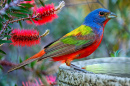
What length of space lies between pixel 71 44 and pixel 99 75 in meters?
0.49

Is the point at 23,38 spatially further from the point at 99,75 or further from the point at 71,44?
the point at 99,75

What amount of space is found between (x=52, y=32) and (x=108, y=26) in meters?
0.70

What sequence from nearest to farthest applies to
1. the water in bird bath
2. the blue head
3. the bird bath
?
the bird bath < the water in bird bath < the blue head

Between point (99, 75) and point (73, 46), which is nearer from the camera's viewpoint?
point (99, 75)

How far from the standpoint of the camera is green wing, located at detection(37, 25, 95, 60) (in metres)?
1.27

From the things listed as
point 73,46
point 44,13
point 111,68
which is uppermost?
point 44,13

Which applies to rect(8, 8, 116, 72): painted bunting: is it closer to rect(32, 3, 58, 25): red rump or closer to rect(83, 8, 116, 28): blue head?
rect(83, 8, 116, 28): blue head

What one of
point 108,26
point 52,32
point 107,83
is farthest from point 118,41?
point 107,83

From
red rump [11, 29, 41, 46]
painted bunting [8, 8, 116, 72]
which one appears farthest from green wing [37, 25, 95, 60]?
red rump [11, 29, 41, 46]

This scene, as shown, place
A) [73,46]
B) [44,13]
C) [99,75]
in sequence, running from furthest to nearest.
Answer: [73,46] → [44,13] → [99,75]

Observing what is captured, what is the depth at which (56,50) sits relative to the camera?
128cm

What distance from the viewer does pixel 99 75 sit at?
87 centimetres

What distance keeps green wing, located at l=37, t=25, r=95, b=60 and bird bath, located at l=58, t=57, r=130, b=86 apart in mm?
124

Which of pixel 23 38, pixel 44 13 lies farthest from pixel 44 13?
pixel 23 38
